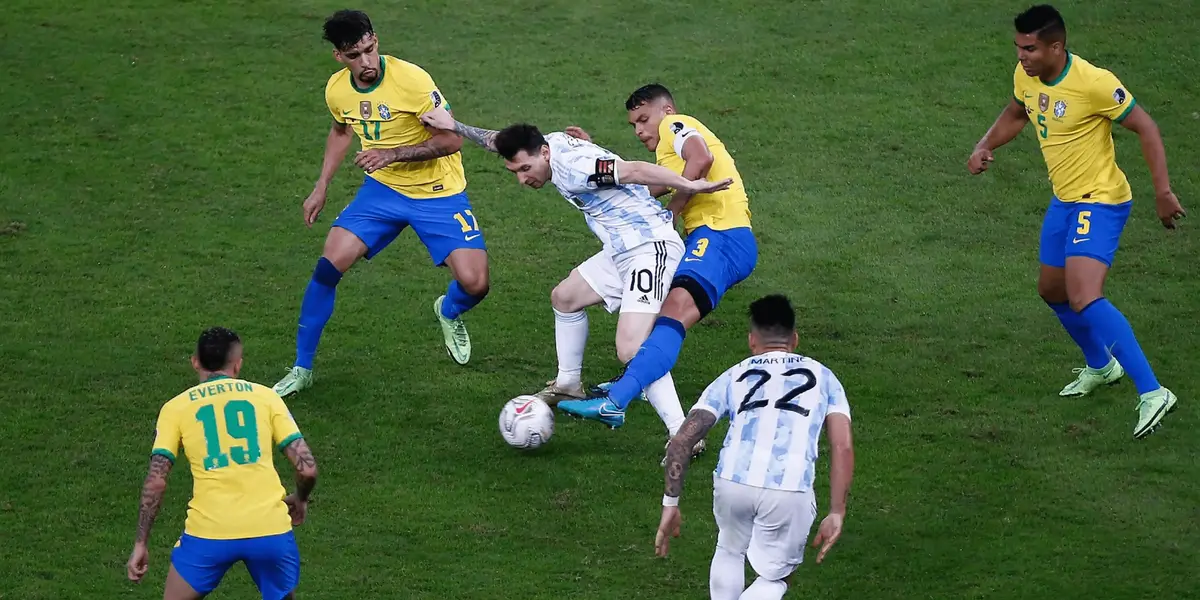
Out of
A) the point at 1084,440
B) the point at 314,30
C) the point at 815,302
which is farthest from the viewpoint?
the point at 314,30

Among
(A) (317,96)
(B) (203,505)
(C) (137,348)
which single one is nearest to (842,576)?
(B) (203,505)

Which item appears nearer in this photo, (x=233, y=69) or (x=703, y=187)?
(x=703, y=187)

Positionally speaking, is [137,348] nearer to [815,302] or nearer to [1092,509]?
[815,302]

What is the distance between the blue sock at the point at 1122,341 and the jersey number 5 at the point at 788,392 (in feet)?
9.27

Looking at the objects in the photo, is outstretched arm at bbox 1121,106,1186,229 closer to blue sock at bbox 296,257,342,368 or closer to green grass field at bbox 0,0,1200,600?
green grass field at bbox 0,0,1200,600

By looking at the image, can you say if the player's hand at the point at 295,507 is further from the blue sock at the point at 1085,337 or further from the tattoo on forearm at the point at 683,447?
the blue sock at the point at 1085,337

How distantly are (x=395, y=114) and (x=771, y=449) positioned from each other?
3935 millimetres

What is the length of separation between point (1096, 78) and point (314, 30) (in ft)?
28.0

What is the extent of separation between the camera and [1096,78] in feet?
26.3

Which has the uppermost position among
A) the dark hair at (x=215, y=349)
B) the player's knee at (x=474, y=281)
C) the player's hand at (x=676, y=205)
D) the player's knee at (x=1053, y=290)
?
the player's hand at (x=676, y=205)

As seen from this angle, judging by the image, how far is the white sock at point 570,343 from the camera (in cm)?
852

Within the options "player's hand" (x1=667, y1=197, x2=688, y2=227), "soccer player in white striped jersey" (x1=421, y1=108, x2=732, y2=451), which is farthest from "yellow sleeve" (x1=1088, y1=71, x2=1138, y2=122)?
"player's hand" (x1=667, y1=197, x2=688, y2=227)

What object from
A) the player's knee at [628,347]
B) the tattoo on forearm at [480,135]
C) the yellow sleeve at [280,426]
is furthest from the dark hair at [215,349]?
the tattoo on forearm at [480,135]

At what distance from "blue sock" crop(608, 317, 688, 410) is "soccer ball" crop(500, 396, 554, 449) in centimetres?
48
